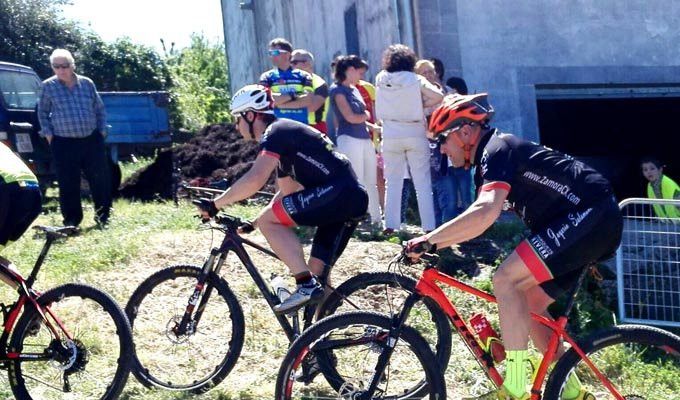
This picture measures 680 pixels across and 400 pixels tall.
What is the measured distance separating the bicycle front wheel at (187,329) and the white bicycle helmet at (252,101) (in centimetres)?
109

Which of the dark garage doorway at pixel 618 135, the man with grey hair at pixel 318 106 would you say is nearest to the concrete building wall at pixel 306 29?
the man with grey hair at pixel 318 106

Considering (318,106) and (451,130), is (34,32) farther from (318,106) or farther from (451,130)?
(451,130)

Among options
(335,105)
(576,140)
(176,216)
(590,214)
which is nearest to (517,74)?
(335,105)

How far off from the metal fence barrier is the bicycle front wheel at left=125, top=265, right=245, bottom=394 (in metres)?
3.50

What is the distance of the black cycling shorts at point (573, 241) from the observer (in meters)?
5.15

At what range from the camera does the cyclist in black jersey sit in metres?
6.10

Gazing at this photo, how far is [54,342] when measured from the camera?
5773mm

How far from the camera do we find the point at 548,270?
5.18 metres

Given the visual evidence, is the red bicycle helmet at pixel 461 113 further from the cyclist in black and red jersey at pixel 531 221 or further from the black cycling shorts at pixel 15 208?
the black cycling shorts at pixel 15 208

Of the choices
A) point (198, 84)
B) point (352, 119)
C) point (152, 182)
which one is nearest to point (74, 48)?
point (198, 84)

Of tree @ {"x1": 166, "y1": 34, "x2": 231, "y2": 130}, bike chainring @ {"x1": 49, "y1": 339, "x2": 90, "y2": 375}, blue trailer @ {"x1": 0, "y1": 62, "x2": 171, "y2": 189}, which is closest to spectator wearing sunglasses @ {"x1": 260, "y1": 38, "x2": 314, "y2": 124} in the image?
bike chainring @ {"x1": 49, "y1": 339, "x2": 90, "y2": 375}

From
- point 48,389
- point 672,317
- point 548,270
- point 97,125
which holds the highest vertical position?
point 97,125

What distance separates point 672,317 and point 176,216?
5513 millimetres

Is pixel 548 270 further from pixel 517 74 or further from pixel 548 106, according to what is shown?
pixel 548 106
